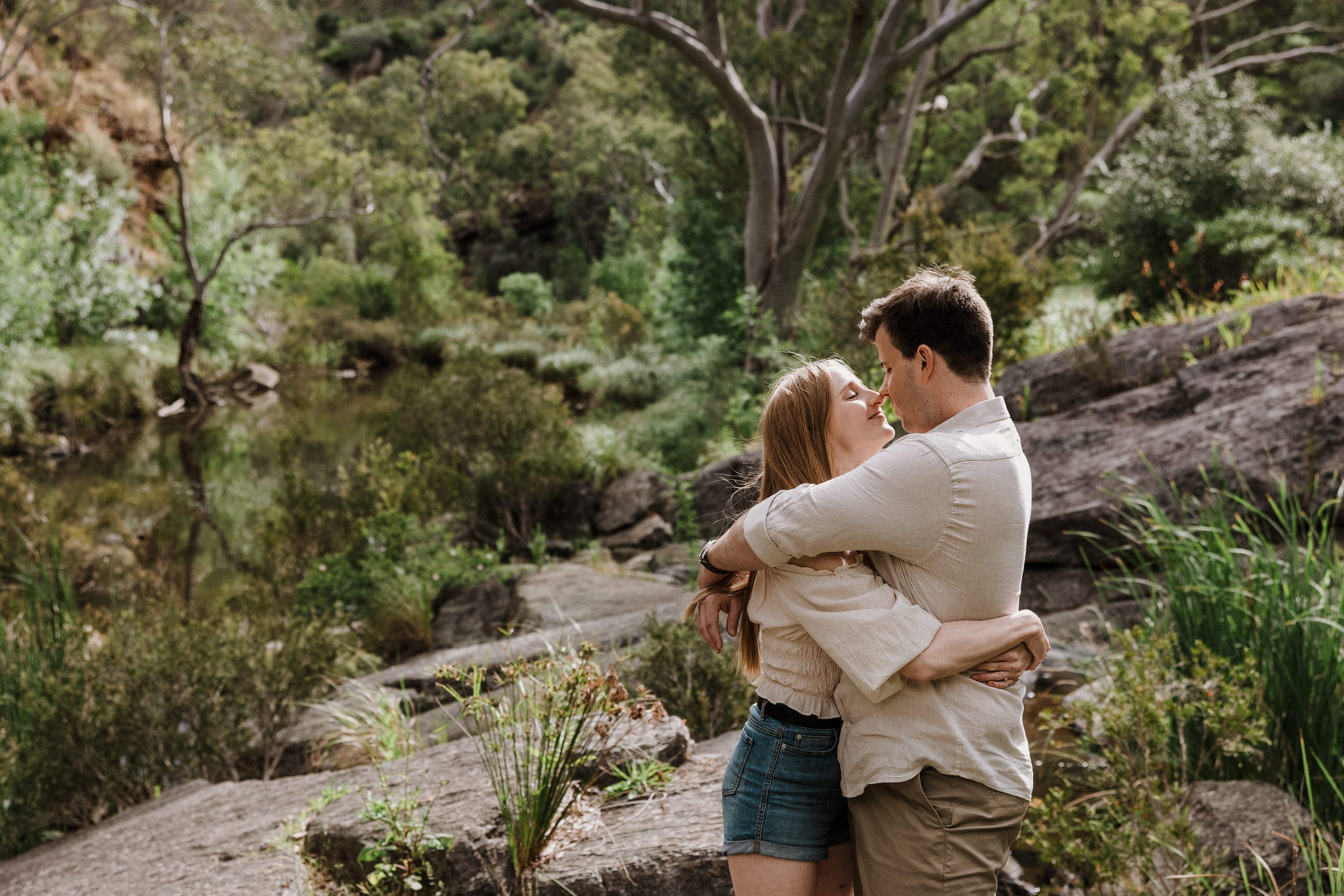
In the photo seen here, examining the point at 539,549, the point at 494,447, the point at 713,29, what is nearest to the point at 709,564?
the point at 539,549

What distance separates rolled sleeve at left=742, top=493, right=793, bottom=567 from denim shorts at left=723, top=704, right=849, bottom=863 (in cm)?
36

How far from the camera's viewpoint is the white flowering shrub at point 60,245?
1658 centimetres

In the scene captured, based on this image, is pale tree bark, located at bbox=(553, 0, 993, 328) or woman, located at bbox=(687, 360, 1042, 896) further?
pale tree bark, located at bbox=(553, 0, 993, 328)

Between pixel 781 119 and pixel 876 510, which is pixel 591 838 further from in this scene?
pixel 781 119

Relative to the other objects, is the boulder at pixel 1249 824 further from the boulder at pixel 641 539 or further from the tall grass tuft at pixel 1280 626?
the boulder at pixel 641 539

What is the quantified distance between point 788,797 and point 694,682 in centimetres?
238

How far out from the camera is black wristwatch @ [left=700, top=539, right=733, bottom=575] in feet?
6.25

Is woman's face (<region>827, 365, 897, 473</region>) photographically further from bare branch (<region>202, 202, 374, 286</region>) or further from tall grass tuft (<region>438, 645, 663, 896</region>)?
bare branch (<region>202, 202, 374, 286</region>)

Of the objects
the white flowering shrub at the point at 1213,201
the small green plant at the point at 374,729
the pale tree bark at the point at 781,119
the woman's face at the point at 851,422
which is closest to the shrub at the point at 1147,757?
the woman's face at the point at 851,422

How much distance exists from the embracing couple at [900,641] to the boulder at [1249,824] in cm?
163

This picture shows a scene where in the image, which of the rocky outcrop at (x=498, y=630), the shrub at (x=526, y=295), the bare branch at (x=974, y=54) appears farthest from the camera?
the shrub at (x=526, y=295)

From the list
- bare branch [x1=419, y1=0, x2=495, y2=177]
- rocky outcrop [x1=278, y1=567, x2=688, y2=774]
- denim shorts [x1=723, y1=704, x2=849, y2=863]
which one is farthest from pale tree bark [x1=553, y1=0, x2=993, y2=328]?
bare branch [x1=419, y1=0, x2=495, y2=177]

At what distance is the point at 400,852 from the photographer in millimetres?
2781

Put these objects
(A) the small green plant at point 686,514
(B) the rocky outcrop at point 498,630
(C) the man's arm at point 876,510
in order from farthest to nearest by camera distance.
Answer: (A) the small green plant at point 686,514
(B) the rocky outcrop at point 498,630
(C) the man's arm at point 876,510
